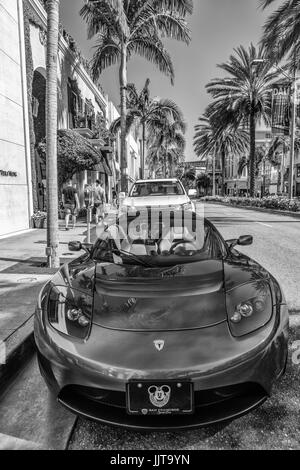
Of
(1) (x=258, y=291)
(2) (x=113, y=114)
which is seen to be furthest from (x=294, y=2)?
(2) (x=113, y=114)

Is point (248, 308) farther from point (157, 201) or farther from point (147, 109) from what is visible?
point (147, 109)

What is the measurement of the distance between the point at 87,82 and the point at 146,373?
23.5 metres

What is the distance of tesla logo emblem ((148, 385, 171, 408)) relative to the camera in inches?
78.4

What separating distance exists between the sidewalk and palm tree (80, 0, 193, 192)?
9378 millimetres

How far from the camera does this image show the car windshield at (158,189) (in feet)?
32.8

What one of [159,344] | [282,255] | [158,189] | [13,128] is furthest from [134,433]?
[13,128]

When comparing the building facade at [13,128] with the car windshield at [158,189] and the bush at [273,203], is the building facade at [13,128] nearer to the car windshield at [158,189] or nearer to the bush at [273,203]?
the car windshield at [158,189]

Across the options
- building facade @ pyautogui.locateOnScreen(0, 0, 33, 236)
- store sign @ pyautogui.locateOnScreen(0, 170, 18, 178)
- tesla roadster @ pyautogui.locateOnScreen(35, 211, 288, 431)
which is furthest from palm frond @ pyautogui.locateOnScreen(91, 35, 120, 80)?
tesla roadster @ pyautogui.locateOnScreen(35, 211, 288, 431)

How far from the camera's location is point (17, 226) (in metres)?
11.8

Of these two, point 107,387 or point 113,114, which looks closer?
point 107,387

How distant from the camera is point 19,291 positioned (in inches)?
203

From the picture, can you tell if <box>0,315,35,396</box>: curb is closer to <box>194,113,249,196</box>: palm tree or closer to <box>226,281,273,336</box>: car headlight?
<box>226,281,273,336</box>: car headlight

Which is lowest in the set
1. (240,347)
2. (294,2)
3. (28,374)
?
(28,374)
